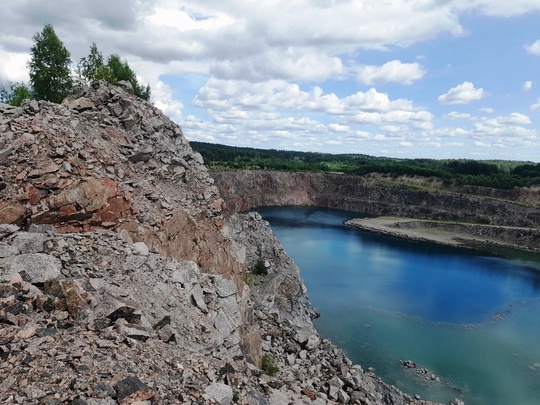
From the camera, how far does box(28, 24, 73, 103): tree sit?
3478cm

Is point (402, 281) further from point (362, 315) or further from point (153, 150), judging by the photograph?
point (153, 150)

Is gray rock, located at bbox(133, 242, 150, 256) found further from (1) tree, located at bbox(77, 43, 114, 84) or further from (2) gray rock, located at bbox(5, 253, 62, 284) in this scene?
(1) tree, located at bbox(77, 43, 114, 84)

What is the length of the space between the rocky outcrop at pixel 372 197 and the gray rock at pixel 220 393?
108 meters

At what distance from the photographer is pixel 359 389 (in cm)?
1819

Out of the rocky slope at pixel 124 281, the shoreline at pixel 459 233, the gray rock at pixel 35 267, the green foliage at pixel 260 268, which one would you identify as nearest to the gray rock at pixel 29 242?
the rocky slope at pixel 124 281

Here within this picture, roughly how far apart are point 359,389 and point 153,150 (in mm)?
15344

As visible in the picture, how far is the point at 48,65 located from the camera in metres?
35.2

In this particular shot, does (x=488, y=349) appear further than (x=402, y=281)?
No

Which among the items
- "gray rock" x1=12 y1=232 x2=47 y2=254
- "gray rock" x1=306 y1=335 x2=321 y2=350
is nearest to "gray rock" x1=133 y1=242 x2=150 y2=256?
"gray rock" x1=12 y1=232 x2=47 y2=254

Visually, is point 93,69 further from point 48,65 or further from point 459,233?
point 459,233

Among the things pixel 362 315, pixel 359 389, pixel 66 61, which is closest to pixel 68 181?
pixel 359 389

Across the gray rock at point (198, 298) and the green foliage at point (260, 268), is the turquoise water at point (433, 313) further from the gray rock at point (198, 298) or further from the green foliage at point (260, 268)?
the gray rock at point (198, 298)

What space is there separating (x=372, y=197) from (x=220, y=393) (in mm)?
132304

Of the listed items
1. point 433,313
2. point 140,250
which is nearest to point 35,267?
point 140,250
